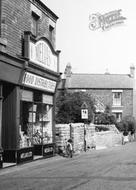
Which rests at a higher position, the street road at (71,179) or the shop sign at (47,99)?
the shop sign at (47,99)

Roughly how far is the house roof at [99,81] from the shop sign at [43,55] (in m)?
35.2

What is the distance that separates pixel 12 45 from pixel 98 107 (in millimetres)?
36208

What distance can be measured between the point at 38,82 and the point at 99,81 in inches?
1557

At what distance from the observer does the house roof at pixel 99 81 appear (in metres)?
60.6

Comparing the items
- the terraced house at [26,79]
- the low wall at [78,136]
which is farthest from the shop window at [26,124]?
the low wall at [78,136]

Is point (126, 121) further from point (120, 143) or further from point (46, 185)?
point (46, 185)

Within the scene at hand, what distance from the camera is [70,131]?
1121 inches

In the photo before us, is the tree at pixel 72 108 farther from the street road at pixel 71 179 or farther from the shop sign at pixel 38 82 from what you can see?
the street road at pixel 71 179

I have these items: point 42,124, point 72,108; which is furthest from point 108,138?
point 42,124

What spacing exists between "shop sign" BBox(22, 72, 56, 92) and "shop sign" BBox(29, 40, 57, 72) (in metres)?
0.69

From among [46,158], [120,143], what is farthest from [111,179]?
[120,143]

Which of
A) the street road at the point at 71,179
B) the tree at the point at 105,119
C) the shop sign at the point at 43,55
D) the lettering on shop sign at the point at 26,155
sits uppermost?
the shop sign at the point at 43,55

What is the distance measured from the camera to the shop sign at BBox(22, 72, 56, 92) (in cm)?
2125

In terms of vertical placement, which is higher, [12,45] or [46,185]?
[12,45]
